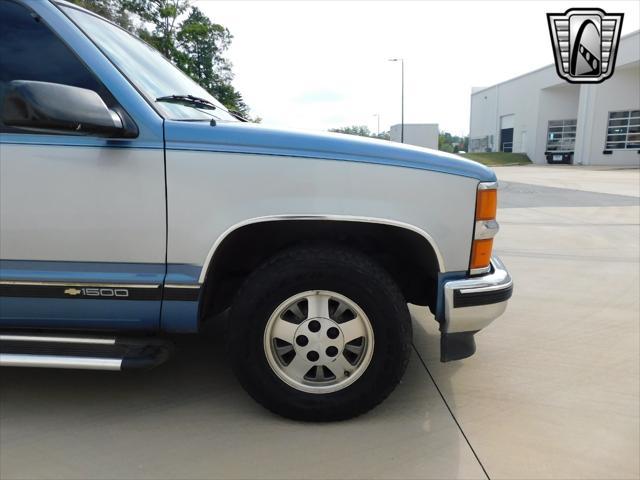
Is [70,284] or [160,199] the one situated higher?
[160,199]

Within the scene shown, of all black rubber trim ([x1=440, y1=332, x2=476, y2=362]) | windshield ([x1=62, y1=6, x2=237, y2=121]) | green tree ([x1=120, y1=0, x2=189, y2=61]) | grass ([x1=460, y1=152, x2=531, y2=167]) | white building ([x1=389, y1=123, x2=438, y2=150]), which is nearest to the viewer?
windshield ([x1=62, y1=6, x2=237, y2=121])

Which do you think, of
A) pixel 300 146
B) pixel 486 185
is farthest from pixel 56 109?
pixel 486 185

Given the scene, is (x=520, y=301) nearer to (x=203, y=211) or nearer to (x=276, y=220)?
(x=276, y=220)

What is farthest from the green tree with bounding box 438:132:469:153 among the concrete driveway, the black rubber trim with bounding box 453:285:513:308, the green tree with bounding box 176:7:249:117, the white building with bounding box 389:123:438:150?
the black rubber trim with bounding box 453:285:513:308

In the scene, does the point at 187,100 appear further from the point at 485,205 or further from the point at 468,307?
the point at 468,307

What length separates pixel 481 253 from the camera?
226 centimetres

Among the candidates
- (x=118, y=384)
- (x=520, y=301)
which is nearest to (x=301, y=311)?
(x=118, y=384)

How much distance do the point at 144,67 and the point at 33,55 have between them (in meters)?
0.53

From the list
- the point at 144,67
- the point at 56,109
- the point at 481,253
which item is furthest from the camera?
the point at 144,67

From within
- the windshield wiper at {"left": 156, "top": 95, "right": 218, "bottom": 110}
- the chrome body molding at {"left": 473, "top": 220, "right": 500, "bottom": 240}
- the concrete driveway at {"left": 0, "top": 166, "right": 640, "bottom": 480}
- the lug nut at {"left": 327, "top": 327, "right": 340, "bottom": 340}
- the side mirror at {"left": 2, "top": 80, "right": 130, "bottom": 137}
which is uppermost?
the windshield wiper at {"left": 156, "top": 95, "right": 218, "bottom": 110}

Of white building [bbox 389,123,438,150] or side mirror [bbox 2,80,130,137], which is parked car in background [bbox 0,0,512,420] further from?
white building [bbox 389,123,438,150]

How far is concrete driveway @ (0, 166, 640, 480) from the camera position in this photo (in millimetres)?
1969

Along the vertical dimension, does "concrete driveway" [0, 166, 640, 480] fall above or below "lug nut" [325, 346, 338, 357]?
below

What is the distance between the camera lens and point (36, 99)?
69.9 inches
